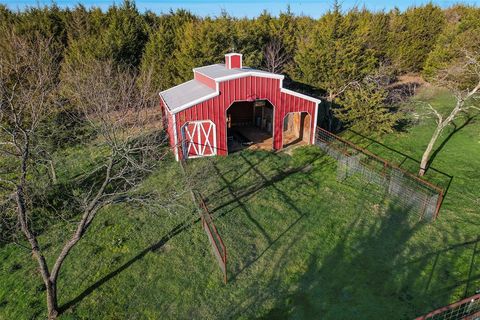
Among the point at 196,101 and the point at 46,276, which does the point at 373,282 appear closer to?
the point at 46,276

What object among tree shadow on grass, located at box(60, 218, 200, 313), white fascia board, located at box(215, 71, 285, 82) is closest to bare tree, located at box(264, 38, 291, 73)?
white fascia board, located at box(215, 71, 285, 82)

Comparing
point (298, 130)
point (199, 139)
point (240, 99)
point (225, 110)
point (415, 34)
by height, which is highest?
point (415, 34)

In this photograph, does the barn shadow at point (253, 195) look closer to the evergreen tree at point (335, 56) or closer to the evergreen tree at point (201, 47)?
the evergreen tree at point (335, 56)

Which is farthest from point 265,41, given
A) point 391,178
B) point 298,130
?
point 391,178

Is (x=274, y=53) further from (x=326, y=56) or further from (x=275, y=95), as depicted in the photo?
(x=275, y=95)

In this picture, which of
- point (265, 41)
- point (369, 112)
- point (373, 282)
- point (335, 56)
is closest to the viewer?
point (373, 282)

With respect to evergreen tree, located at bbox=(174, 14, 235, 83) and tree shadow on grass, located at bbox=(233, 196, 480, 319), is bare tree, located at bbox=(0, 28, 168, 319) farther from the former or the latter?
tree shadow on grass, located at bbox=(233, 196, 480, 319)

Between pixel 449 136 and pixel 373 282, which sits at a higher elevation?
pixel 449 136

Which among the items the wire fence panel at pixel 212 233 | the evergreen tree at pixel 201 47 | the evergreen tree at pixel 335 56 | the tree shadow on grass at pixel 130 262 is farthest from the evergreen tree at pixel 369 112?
the tree shadow on grass at pixel 130 262
